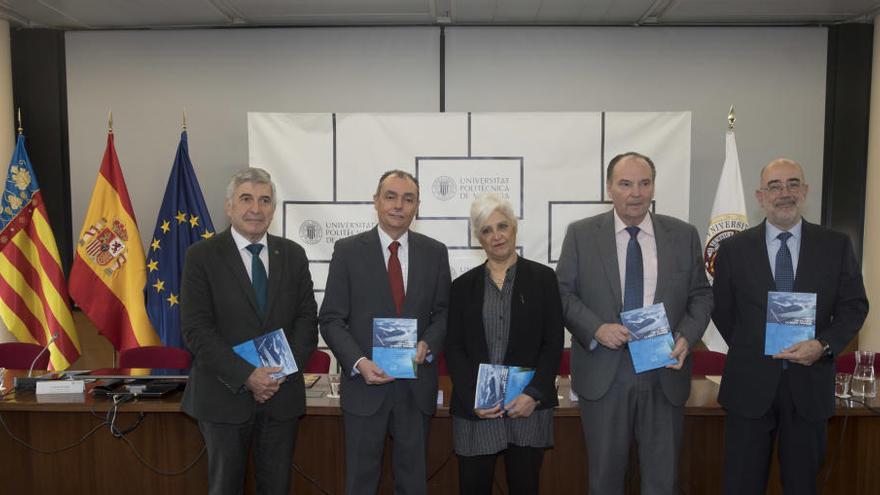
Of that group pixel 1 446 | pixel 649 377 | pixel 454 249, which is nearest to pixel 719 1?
pixel 454 249

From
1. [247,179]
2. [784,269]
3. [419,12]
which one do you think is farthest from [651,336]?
[419,12]

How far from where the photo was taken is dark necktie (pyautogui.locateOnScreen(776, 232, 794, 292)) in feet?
7.94

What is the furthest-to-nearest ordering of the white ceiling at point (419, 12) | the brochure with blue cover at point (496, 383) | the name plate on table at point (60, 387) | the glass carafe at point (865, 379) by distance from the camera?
1. the white ceiling at point (419, 12)
2. the name plate on table at point (60, 387)
3. the glass carafe at point (865, 379)
4. the brochure with blue cover at point (496, 383)

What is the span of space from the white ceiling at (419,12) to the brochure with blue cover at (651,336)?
2.96m

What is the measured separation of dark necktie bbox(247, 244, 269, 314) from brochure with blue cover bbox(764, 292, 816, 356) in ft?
6.62

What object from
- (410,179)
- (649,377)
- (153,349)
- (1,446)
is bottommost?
(1,446)

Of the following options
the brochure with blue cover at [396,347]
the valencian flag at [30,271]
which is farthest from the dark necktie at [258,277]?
the valencian flag at [30,271]

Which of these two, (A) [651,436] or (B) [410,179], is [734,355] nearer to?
(A) [651,436]

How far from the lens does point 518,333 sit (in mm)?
2223

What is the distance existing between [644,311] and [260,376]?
1477 mm

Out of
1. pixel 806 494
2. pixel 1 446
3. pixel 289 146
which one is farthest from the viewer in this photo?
pixel 289 146

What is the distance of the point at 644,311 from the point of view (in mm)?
2223

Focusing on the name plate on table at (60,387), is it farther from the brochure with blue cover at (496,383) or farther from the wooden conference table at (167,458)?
the brochure with blue cover at (496,383)

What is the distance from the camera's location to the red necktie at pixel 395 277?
237 centimetres
